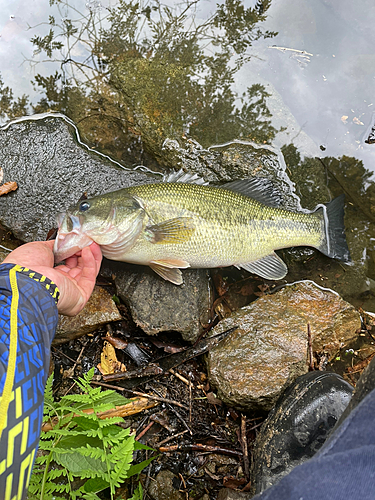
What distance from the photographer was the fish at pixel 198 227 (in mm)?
3361

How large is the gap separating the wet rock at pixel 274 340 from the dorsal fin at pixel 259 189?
1084 mm

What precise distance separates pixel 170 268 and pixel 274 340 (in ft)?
4.51

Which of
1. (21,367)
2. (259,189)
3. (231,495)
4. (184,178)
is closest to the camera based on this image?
(21,367)

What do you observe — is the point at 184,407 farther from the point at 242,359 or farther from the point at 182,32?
the point at 182,32

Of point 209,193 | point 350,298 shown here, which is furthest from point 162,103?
point 350,298

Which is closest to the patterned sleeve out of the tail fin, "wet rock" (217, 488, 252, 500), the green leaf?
the green leaf

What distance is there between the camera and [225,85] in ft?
15.3

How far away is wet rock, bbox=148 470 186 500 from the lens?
310cm

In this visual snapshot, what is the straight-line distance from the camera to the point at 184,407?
3.46 m

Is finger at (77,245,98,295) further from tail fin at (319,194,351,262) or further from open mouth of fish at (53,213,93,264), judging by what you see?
tail fin at (319,194,351,262)

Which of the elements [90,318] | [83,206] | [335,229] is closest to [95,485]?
[90,318]

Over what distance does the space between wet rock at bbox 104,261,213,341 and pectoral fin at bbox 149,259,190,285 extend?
0.15m

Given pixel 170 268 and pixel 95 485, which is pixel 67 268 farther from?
pixel 95 485

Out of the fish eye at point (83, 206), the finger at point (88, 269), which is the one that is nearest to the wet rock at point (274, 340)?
the finger at point (88, 269)
